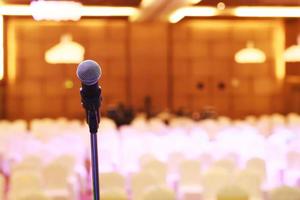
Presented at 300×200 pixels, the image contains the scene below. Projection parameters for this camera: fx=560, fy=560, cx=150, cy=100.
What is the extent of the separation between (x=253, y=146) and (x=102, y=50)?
9711 mm

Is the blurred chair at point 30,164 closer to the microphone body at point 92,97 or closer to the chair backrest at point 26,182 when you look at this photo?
the chair backrest at point 26,182

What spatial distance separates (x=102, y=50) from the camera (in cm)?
1936

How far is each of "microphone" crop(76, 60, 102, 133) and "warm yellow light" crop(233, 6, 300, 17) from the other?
15.3 meters

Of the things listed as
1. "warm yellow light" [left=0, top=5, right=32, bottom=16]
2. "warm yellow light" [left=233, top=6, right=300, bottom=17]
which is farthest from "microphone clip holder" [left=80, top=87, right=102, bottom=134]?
"warm yellow light" [left=233, top=6, right=300, bottom=17]

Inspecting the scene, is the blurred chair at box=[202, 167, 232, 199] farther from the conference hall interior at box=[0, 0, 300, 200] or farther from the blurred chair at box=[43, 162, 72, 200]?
the conference hall interior at box=[0, 0, 300, 200]

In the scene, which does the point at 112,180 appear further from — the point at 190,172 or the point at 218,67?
the point at 218,67

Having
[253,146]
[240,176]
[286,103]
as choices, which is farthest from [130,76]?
[240,176]

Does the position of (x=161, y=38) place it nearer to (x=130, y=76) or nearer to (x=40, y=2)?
(x=130, y=76)

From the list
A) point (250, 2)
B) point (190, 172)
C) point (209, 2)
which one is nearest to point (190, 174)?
point (190, 172)

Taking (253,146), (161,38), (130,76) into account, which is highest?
(161,38)

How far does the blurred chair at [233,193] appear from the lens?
6305mm

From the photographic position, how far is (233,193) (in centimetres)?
632

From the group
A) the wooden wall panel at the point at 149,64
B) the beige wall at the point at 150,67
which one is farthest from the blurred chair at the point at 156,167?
the wooden wall panel at the point at 149,64

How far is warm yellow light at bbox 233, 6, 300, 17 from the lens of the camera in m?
17.6
